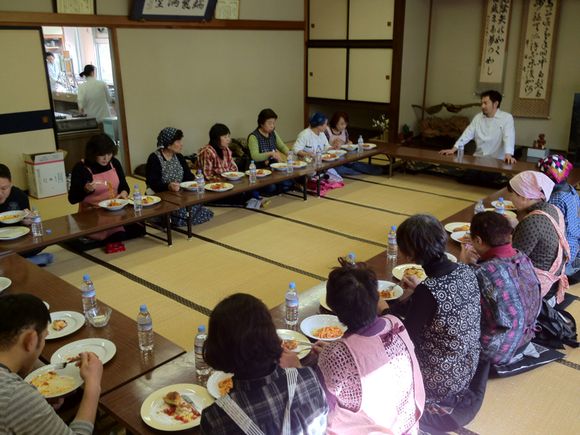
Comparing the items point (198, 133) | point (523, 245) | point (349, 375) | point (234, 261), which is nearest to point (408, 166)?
→ point (198, 133)

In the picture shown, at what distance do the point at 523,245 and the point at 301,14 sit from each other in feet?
22.6

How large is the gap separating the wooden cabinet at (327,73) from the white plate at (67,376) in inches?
295

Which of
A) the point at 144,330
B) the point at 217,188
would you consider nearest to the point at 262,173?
the point at 217,188

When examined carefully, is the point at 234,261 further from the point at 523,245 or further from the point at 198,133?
the point at 198,133

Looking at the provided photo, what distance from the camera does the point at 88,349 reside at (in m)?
2.18

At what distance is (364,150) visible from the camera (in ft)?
21.3

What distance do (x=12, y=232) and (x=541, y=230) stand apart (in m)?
3.25

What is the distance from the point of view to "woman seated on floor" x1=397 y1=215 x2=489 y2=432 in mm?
2041

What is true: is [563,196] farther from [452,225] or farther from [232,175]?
[232,175]

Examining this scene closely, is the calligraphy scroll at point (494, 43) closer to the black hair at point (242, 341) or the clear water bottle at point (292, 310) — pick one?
the clear water bottle at point (292, 310)

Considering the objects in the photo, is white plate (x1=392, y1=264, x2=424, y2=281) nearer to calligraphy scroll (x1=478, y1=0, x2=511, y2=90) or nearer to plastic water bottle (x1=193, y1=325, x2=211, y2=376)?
plastic water bottle (x1=193, y1=325, x2=211, y2=376)

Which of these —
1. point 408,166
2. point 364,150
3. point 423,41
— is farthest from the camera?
point 423,41

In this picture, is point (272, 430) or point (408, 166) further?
point (408, 166)

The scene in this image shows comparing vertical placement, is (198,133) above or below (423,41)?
below
